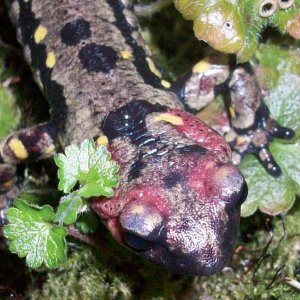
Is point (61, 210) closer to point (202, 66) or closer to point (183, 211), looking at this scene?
point (183, 211)

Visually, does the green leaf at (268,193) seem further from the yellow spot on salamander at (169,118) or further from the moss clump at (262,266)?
the yellow spot on salamander at (169,118)

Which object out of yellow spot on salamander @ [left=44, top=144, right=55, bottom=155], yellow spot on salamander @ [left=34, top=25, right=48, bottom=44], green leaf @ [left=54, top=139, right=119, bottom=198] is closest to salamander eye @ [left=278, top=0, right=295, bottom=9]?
green leaf @ [left=54, top=139, right=119, bottom=198]

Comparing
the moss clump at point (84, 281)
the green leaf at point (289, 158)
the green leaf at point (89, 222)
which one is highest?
the green leaf at point (289, 158)

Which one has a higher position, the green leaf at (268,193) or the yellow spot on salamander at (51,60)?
the yellow spot on salamander at (51,60)

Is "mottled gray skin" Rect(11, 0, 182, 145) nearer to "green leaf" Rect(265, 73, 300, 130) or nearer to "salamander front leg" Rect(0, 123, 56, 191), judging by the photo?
"salamander front leg" Rect(0, 123, 56, 191)

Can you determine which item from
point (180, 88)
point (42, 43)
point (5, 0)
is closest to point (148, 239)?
point (180, 88)

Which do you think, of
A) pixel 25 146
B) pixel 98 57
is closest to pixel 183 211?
pixel 98 57

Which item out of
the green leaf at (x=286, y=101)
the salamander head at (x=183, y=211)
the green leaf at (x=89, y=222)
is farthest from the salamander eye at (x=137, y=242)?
the green leaf at (x=286, y=101)
